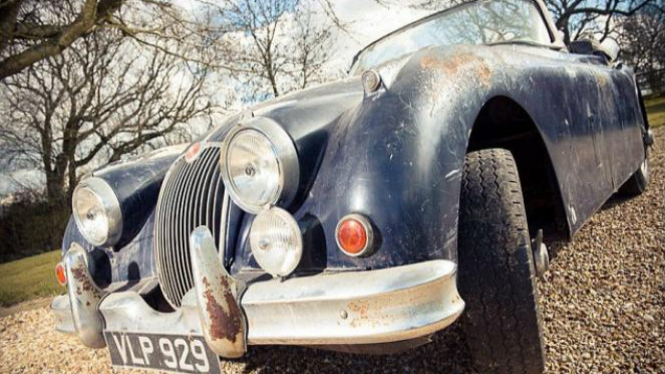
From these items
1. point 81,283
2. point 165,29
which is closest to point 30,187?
point 165,29

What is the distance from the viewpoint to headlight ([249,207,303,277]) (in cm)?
161

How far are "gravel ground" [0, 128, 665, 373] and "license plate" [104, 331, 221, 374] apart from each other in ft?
2.52

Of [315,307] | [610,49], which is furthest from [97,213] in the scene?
[610,49]

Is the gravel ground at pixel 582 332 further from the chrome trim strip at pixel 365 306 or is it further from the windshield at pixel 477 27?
the windshield at pixel 477 27

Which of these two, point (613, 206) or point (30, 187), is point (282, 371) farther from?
point (30, 187)

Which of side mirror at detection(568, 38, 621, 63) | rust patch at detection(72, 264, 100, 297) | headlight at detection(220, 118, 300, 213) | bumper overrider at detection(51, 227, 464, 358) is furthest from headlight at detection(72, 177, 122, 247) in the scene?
side mirror at detection(568, 38, 621, 63)

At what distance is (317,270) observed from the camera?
1.64m

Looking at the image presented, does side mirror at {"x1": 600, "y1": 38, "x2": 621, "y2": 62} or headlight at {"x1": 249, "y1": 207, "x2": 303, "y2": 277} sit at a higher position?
side mirror at {"x1": 600, "y1": 38, "x2": 621, "y2": 62}

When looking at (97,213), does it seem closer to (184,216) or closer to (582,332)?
(184,216)

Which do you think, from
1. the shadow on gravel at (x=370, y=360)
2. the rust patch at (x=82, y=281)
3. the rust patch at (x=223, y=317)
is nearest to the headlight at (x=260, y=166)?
the rust patch at (x=223, y=317)

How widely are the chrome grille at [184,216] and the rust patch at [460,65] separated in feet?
3.16

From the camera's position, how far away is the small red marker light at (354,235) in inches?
60.5

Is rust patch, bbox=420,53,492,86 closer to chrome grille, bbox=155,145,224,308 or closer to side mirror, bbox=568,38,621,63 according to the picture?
chrome grille, bbox=155,145,224,308

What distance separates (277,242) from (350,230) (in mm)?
256
